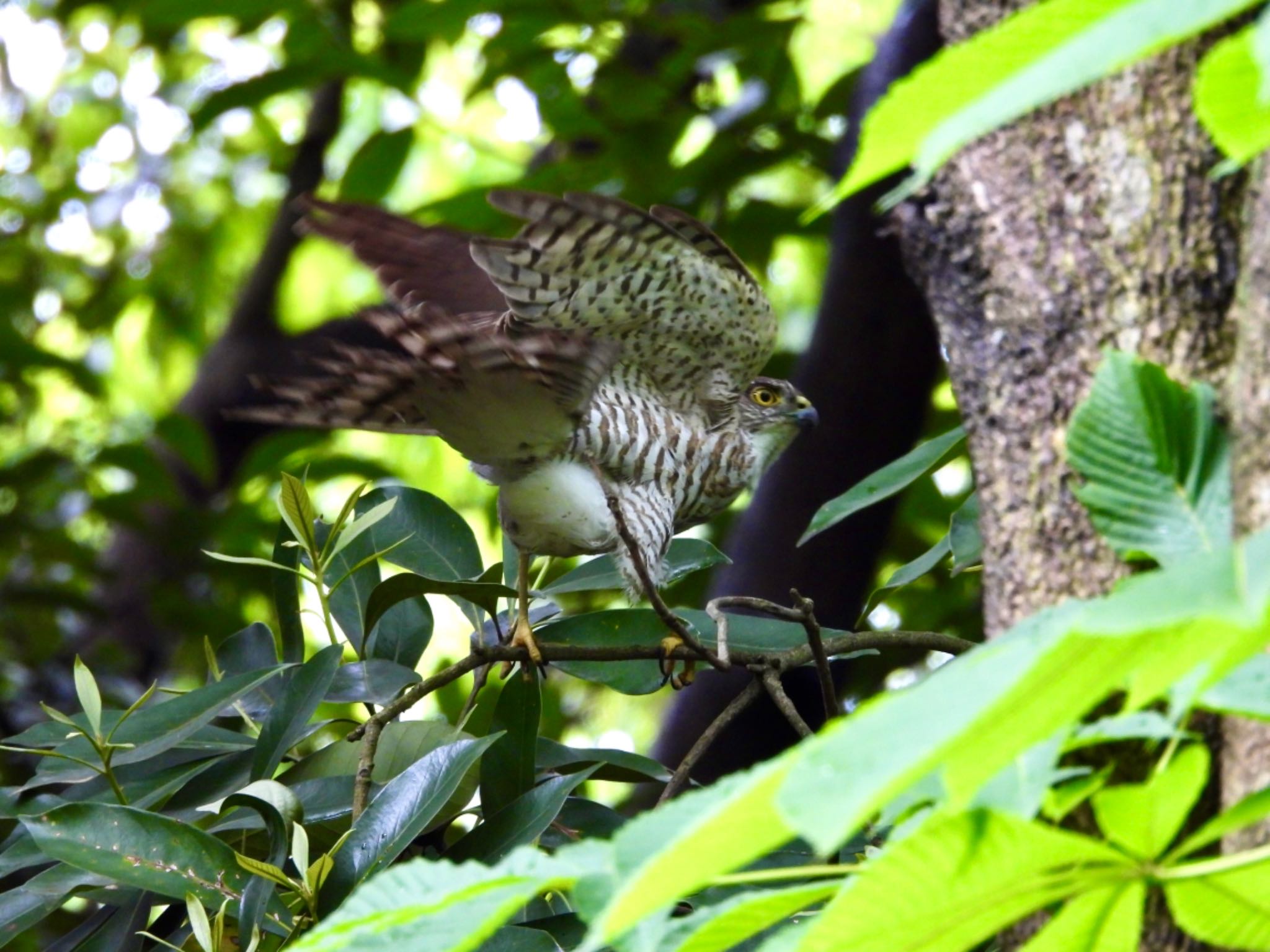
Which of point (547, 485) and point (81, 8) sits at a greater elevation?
point (81, 8)

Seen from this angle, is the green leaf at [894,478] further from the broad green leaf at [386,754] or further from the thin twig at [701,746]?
the broad green leaf at [386,754]

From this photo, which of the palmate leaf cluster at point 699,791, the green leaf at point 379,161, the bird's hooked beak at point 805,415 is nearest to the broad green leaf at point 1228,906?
the palmate leaf cluster at point 699,791

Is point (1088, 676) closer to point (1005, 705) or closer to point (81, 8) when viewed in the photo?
point (1005, 705)

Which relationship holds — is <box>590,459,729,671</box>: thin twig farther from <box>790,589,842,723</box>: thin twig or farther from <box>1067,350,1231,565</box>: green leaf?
<box>1067,350,1231,565</box>: green leaf

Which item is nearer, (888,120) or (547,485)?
(888,120)

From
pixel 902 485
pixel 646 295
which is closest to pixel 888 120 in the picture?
pixel 902 485

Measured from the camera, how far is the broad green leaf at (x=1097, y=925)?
0.53m

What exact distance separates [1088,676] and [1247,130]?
0.64 ft

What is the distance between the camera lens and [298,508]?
1253 mm

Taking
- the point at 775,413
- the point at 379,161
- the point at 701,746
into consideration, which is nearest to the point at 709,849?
the point at 701,746

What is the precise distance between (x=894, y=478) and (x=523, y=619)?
47cm

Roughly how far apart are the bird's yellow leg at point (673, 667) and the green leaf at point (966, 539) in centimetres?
30

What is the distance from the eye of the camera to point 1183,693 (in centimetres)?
42

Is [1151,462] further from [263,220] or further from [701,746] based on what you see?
[263,220]
